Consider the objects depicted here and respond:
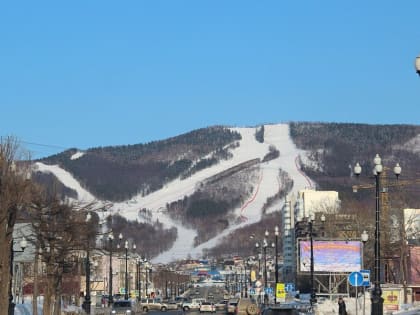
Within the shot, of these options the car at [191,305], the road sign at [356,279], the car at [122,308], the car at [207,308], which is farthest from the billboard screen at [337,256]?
the car at [191,305]

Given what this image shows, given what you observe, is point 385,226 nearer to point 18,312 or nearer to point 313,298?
point 313,298

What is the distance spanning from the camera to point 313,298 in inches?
3022

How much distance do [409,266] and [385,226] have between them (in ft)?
25.3

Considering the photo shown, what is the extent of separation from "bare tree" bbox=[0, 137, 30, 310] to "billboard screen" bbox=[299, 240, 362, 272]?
1481 inches

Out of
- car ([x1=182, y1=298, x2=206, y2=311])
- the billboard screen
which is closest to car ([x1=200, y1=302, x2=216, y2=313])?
car ([x1=182, y1=298, x2=206, y2=311])

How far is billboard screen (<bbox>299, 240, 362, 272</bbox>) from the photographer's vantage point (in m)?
80.2

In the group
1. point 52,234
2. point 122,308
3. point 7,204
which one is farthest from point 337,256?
point 7,204

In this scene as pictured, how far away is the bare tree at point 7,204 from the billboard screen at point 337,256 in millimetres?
37627

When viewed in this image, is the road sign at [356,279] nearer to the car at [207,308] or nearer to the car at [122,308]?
the car at [122,308]

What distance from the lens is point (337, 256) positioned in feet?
267

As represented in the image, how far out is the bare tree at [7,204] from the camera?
47.0 meters

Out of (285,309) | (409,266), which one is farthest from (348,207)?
(285,309)

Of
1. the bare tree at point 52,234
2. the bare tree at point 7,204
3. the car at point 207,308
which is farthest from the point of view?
the car at point 207,308

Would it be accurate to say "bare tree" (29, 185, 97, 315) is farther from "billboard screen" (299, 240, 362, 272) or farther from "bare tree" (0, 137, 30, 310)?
"billboard screen" (299, 240, 362, 272)
